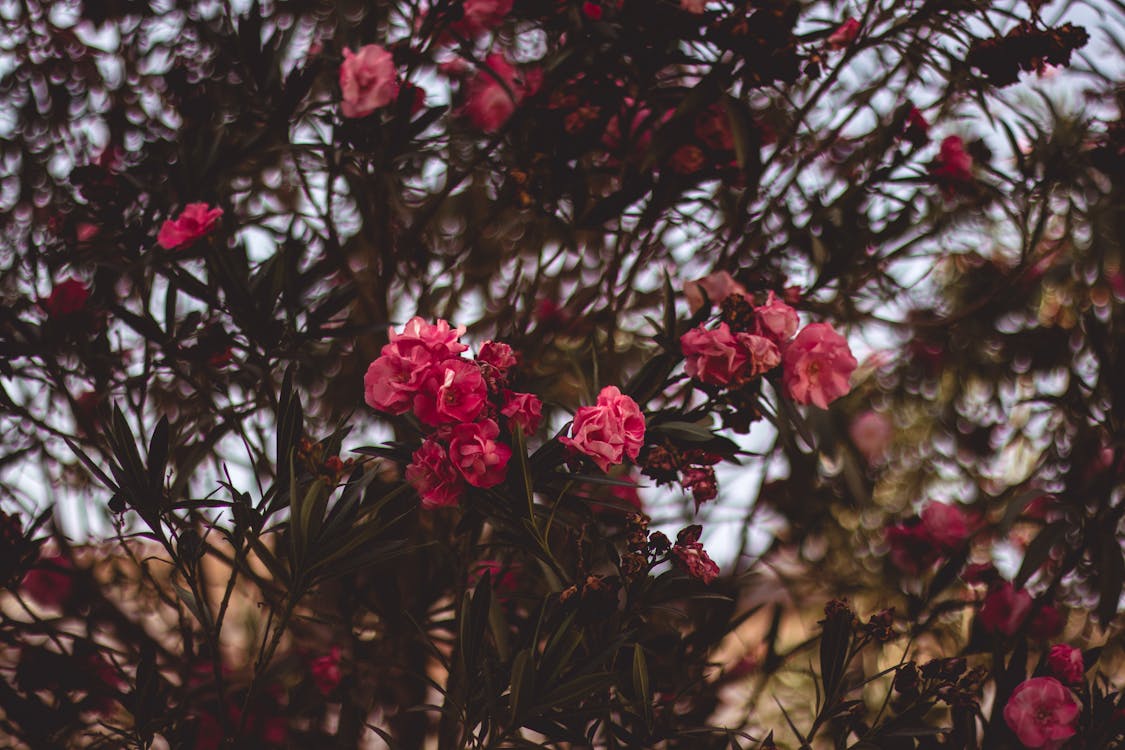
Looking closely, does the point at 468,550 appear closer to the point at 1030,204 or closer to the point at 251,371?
the point at 251,371

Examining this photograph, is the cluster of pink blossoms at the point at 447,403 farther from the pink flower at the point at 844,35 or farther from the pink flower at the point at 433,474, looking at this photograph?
the pink flower at the point at 844,35

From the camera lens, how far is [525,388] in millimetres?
1229

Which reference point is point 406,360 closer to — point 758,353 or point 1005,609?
point 758,353

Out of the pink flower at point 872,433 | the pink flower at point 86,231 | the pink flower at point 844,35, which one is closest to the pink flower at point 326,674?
the pink flower at point 86,231

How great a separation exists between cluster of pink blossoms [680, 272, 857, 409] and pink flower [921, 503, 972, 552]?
637mm

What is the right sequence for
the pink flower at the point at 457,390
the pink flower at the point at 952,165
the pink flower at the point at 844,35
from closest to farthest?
the pink flower at the point at 457,390 → the pink flower at the point at 844,35 → the pink flower at the point at 952,165

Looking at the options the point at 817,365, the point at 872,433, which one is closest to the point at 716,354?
the point at 817,365

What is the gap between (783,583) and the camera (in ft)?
5.07

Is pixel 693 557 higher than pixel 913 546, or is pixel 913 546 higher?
pixel 913 546

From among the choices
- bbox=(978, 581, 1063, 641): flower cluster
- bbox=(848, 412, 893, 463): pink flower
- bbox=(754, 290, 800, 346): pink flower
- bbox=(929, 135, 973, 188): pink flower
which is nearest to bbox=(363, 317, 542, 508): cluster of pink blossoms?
bbox=(754, 290, 800, 346): pink flower

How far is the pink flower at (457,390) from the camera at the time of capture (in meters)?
0.89

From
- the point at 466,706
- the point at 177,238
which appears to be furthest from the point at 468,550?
the point at 177,238

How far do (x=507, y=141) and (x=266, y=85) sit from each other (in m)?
0.38

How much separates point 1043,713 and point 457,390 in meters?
0.83
